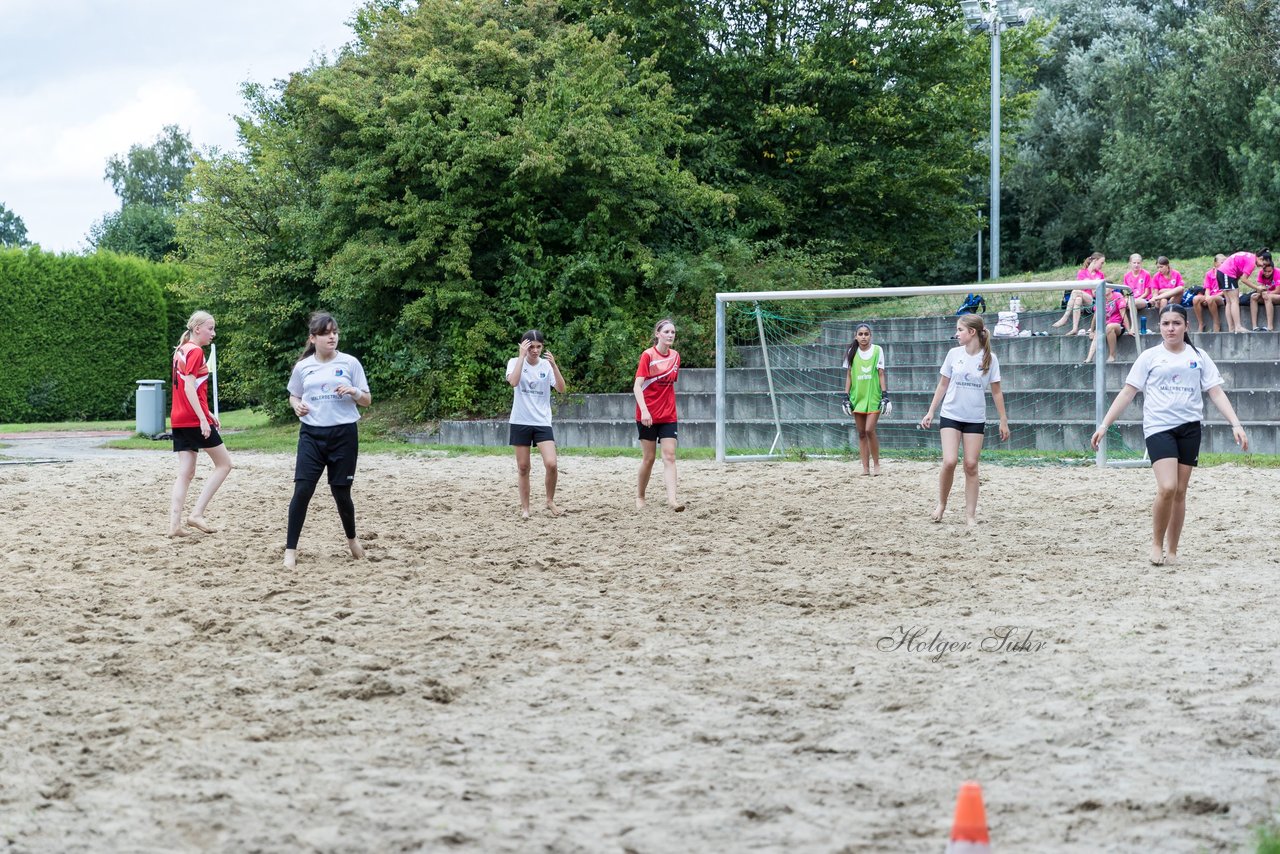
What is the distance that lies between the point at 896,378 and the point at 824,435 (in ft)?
7.03

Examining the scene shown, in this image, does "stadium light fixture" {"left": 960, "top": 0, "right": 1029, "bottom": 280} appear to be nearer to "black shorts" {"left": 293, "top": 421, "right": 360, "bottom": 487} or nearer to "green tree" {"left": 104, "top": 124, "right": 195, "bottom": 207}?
"black shorts" {"left": 293, "top": 421, "right": 360, "bottom": 487}

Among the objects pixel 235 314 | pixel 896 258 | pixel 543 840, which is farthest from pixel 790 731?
pixel 896 258

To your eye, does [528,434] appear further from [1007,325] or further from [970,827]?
[1007,325]

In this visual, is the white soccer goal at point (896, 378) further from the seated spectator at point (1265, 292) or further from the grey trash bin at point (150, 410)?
the grey trash bin at point (150, 410)

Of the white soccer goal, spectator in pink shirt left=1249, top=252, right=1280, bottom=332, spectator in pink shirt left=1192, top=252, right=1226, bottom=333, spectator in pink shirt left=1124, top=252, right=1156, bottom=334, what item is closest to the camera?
the white soccer goal

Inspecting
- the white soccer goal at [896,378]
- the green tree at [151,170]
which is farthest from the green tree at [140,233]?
the white soccer goal at [896,378]

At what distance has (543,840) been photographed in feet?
12.1

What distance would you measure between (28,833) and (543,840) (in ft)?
5.13

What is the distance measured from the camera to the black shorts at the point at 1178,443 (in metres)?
8.34

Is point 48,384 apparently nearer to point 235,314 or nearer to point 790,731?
point 235,314

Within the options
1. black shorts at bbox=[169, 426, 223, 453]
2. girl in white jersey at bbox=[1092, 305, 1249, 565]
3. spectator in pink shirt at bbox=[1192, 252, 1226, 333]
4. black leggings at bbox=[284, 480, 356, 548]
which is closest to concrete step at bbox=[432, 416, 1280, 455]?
spectator in pink shirt at bbox=[1192, 252, 1226, 333]

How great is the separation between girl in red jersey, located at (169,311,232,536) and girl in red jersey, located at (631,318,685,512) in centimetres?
367

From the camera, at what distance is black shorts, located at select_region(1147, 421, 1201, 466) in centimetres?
834

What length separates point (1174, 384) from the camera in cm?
840
